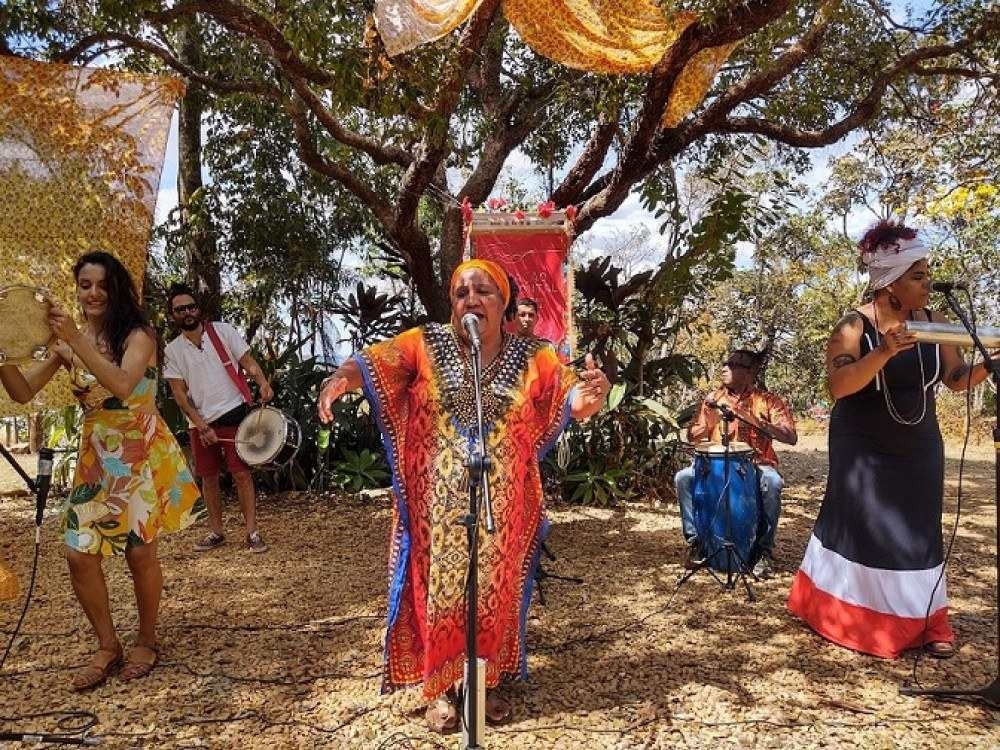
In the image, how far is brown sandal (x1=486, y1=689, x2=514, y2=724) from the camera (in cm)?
288

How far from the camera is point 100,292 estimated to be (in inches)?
124

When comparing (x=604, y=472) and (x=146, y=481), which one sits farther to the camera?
(x=604, y=472)

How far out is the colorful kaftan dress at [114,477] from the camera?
10.3 ft

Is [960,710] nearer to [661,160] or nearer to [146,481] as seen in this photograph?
[146,481]

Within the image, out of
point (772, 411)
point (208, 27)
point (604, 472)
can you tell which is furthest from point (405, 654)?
point (208, 27)

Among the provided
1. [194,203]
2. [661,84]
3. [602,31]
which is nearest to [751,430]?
[661,84]

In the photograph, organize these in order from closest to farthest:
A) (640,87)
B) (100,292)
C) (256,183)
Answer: (100,292) → (640,87) → (256,183)

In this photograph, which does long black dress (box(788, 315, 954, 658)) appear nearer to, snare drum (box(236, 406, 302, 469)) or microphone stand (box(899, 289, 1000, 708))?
microphone stand (box(899, 289, 1000, 708))

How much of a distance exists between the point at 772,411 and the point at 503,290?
2734 mm

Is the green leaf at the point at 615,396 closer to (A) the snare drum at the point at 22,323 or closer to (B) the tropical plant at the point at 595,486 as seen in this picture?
(B) the tropical plant at the point at 595,486

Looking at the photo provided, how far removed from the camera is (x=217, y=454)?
5539mm

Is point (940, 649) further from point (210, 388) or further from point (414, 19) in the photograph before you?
point (414, 19)

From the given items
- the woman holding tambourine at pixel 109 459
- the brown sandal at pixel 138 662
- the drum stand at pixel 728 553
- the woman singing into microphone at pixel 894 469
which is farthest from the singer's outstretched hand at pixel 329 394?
the drum stand at pixel 728 553

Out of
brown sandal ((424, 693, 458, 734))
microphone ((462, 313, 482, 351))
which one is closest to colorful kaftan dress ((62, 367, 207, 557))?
brown sandal ((424, 693, 458, 734))
